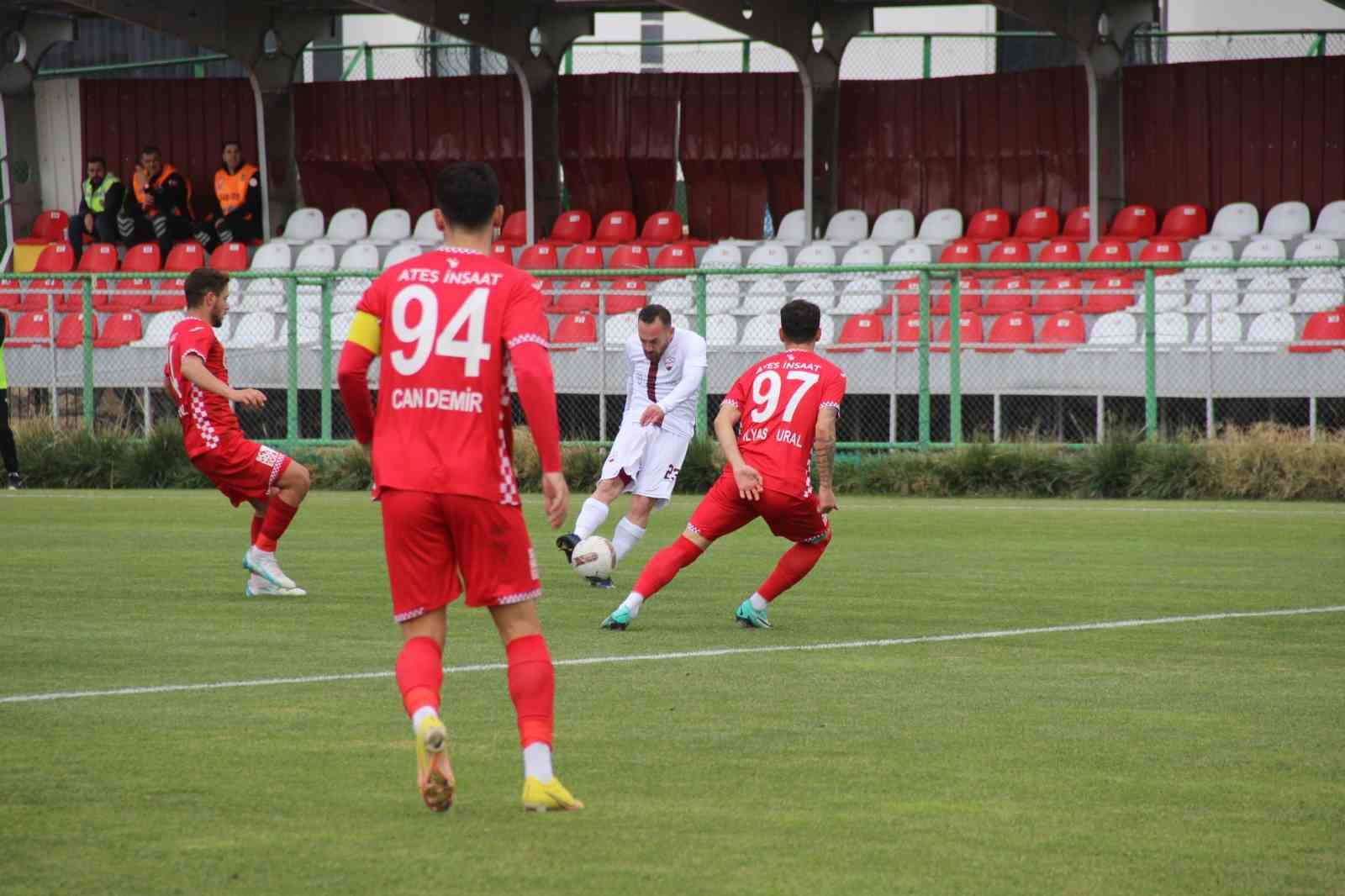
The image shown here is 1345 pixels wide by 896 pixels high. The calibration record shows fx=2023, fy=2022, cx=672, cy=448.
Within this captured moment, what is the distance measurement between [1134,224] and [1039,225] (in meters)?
1.55

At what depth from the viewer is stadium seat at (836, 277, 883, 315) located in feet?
72.6

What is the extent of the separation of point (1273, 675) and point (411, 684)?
4.24 metres

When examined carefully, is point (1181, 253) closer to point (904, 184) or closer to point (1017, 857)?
point (904, 184)

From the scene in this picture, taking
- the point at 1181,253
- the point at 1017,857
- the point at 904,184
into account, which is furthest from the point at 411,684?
the point at 904,184

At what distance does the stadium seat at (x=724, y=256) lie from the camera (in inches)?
1069

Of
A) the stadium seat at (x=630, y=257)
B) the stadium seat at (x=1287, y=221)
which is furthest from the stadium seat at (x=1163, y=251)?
the stadium seat at (x=630, y=257)

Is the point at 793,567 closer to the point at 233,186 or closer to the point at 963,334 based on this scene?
the point at 963,334

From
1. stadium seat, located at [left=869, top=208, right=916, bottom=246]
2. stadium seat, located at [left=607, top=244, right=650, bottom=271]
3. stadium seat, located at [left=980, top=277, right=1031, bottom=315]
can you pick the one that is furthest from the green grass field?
stadium seat, located at [left=869, top=208, right=916, bottom=246]

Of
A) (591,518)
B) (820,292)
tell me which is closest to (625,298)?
(820,292)

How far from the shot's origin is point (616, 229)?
30.1 metres

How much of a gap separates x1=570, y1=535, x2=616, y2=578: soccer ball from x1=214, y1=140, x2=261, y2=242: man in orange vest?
19617 millimetres

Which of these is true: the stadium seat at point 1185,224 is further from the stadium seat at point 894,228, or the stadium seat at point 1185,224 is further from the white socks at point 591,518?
the white socks at point 591,518

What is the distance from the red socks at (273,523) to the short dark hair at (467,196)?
19.4 feet

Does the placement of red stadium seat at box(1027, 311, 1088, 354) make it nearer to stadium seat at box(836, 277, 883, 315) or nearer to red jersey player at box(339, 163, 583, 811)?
stadium seat at box(836, 277, 883, 315)
